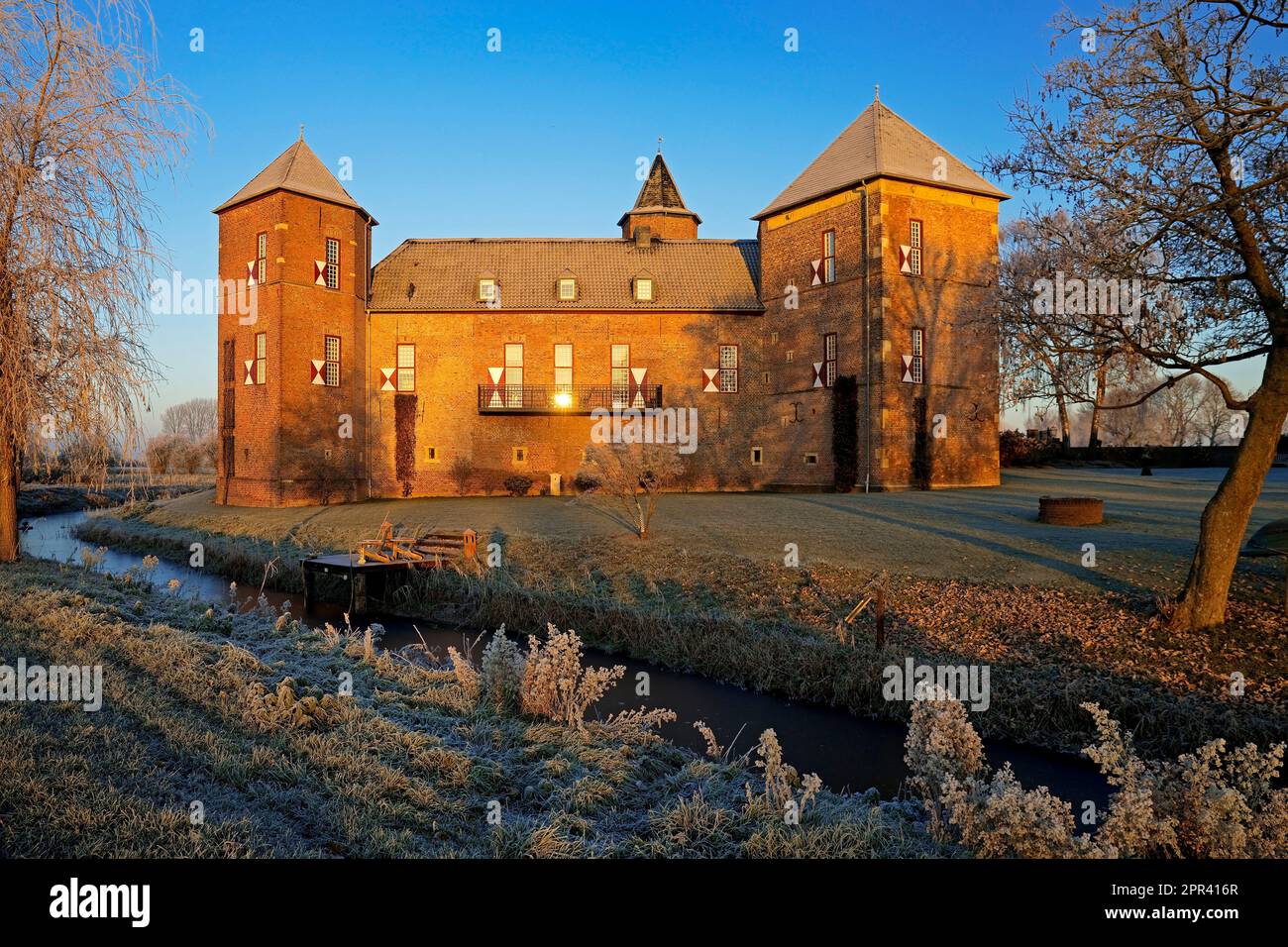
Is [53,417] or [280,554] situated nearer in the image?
[53,417]

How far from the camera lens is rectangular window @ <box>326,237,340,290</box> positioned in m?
25.5

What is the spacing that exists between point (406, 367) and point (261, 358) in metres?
4.90

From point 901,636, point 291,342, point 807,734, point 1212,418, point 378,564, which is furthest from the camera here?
point 1212,418

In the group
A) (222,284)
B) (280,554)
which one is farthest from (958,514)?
(222,284)

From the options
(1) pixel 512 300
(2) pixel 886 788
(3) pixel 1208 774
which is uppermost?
A: (1) pixel 512 300

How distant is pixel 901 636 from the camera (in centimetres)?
946

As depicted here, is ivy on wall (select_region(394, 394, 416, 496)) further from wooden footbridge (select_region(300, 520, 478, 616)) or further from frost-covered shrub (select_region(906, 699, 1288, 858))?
frost-covered shrub (select_region(906, 699, 1288, 858))

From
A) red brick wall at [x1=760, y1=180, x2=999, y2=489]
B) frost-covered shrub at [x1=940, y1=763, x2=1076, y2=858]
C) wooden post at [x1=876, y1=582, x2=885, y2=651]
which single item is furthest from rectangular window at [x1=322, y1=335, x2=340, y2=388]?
frost-covered shrub at [x1=940, y1=763, x2=1076, y2=858]

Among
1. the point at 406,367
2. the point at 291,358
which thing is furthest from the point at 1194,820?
the point at 406,367

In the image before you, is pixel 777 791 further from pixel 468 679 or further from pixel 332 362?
pixel 332 362

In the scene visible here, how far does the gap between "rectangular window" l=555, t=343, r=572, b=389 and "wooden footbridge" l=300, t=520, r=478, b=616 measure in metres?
13.2

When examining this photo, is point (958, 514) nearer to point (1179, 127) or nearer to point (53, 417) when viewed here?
point (1179, 127)

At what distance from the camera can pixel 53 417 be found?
8.47 metres
